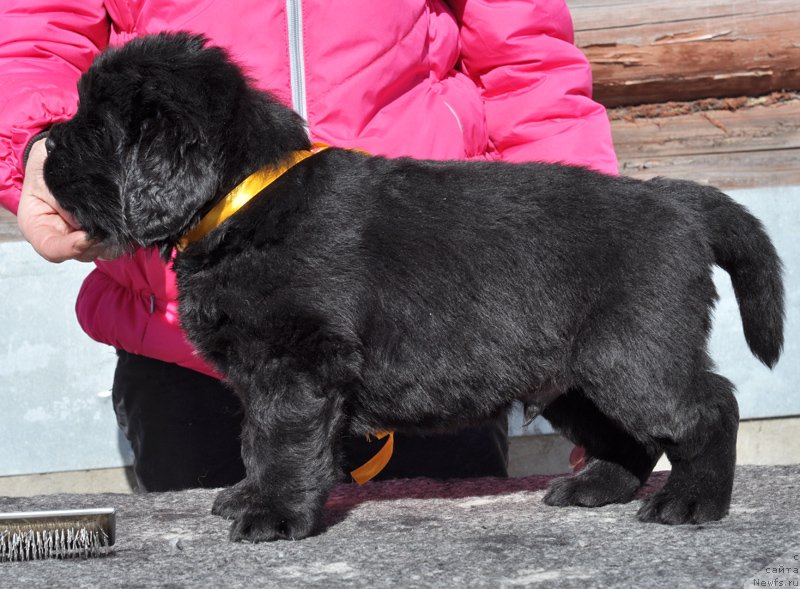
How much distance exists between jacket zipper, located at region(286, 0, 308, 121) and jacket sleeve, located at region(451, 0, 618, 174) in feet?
2.15

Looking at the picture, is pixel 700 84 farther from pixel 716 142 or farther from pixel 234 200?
pixel 234 200

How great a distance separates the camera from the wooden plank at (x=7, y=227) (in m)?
4.99

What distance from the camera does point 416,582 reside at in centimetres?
209

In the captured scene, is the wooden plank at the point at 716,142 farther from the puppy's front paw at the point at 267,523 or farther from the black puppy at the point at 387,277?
the puppy's front paw at the point at 267,523

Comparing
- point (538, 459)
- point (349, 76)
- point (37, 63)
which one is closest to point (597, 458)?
point (349, 76)

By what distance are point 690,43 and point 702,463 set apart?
2901mm

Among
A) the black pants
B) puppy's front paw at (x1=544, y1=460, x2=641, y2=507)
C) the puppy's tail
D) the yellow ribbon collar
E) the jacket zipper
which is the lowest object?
the black pants

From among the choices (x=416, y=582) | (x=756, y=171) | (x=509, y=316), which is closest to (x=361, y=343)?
(x=509, y=316)

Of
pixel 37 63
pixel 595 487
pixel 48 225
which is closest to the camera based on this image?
pixel 48 225

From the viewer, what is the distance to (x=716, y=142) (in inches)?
203

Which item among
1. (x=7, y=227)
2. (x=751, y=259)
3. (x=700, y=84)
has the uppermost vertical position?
(x=751, y=259)

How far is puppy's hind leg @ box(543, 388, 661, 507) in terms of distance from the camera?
298cm

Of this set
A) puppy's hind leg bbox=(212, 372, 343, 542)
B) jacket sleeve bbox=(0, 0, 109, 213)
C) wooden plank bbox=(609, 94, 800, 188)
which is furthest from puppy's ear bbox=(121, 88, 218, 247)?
wooden plank bbox=(609, 94, 800, 188)

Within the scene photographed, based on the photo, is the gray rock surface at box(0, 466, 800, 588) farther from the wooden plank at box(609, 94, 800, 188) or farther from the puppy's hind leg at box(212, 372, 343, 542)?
the wooden plank at box(609, 94, 800, 188)
